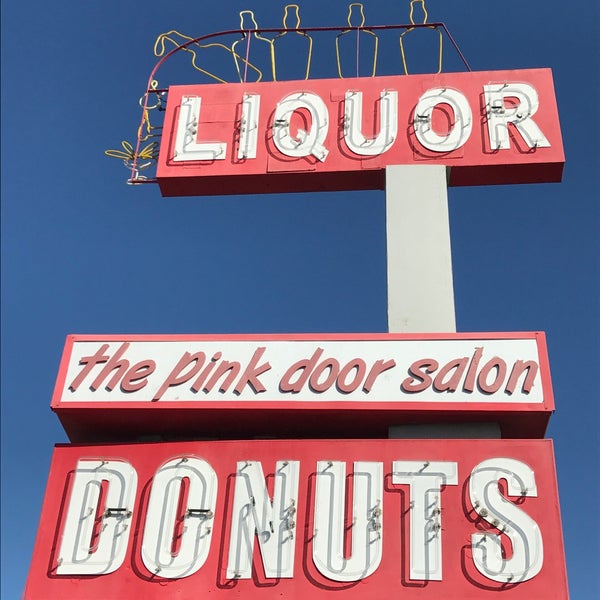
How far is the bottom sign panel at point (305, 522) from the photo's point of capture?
336 inches

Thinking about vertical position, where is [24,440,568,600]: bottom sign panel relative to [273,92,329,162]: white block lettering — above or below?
below

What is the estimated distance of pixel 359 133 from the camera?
12.3m

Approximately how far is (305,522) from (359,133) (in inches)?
232

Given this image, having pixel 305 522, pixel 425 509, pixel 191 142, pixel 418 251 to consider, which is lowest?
pixel 305 522

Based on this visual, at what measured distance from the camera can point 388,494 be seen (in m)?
9.02

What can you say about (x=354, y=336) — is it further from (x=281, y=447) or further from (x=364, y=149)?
(x=364, y=149)

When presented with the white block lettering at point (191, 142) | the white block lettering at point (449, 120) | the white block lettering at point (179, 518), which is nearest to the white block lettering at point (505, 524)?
the white block lettering at point (179, 518)

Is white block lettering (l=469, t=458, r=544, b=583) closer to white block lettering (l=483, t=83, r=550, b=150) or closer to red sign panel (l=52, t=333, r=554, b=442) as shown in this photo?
red sign panel (l=52, t=333, r=554, b=442)

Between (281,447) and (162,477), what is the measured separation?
135 centimetres

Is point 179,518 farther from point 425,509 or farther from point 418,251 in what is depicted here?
point 418,251

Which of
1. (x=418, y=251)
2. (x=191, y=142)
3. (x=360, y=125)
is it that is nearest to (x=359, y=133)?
(x=360, y=125)

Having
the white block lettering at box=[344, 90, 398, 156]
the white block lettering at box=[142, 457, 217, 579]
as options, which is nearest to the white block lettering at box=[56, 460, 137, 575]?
the white block lettering at box=[142, 457, 217, 579]

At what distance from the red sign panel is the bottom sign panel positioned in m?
0.36

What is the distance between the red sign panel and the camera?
9383 mm
